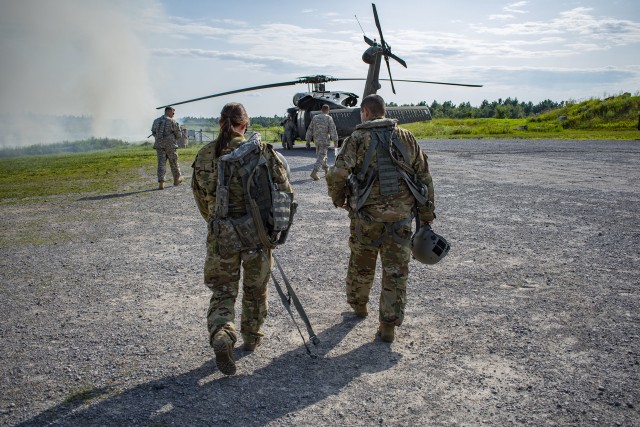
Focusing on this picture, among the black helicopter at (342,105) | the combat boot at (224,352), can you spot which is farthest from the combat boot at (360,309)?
the black helicopter at (342,105)

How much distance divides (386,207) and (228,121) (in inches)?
53.8

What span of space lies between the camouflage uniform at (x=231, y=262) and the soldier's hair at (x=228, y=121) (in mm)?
39

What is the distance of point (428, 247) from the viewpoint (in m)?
4.28

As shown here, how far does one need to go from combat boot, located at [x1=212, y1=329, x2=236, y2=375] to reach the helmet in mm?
1661

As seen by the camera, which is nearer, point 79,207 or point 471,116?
point 79,207

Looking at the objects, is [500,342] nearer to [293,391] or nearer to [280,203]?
[293,391]

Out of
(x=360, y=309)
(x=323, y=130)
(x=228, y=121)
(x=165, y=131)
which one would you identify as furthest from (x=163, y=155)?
(x=228, y=121)

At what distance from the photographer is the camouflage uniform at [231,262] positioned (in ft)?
12.4

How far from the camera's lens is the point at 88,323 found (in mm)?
4613

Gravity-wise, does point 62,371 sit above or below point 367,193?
below

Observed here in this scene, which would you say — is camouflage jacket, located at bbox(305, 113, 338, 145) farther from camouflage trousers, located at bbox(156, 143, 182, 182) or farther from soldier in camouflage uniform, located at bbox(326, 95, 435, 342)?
soldier in camouflage uniform, located at bbox(326, 95, 435, 342)

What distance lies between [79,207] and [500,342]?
860cm

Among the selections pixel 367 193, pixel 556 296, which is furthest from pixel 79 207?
pixel 556 296

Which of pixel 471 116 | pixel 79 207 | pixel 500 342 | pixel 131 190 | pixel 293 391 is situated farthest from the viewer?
pixel 471 116
